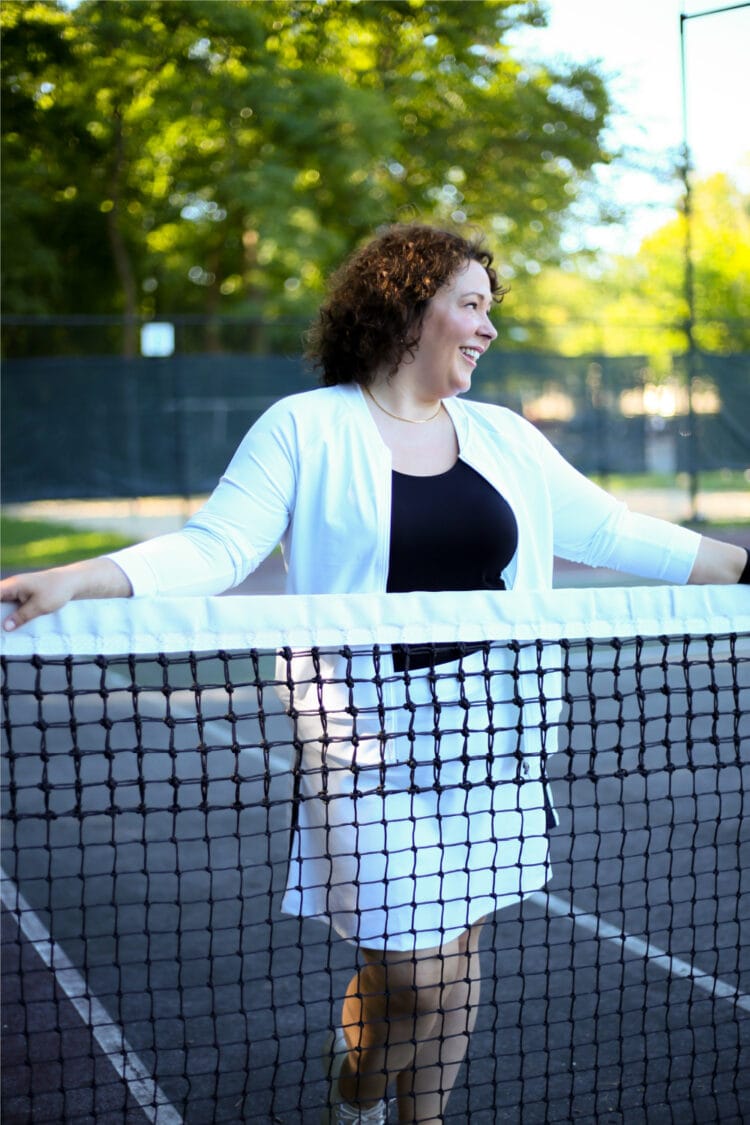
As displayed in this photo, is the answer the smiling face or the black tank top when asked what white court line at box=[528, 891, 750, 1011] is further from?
the smiling face

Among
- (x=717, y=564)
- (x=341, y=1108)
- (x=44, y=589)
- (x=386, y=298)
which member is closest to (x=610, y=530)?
(x=717, y=564)

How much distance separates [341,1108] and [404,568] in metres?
1.32

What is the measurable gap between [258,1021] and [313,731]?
176 cm

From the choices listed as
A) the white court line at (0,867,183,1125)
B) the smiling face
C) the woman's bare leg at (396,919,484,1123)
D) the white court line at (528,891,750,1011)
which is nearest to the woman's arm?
the smiling face

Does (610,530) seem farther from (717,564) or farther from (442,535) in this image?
(442,535)

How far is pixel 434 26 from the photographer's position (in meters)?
20.9

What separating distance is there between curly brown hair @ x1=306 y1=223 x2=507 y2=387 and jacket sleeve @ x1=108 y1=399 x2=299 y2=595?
0.82ft

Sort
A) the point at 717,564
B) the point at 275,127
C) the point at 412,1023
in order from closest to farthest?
1. the point at 412,1023
2. the point at 717,564
3. the point at 275,127

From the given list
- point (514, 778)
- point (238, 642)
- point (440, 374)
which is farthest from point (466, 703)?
point (440, 374)

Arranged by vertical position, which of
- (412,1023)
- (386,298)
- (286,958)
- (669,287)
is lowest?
(286,958)

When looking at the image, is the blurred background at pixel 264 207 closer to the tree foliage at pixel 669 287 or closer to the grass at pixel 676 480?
the grass at pixel 676 480

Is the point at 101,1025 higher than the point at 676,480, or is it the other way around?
the point at 676,480

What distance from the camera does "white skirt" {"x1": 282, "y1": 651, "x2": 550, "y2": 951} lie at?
2797mm

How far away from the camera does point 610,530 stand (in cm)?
316
